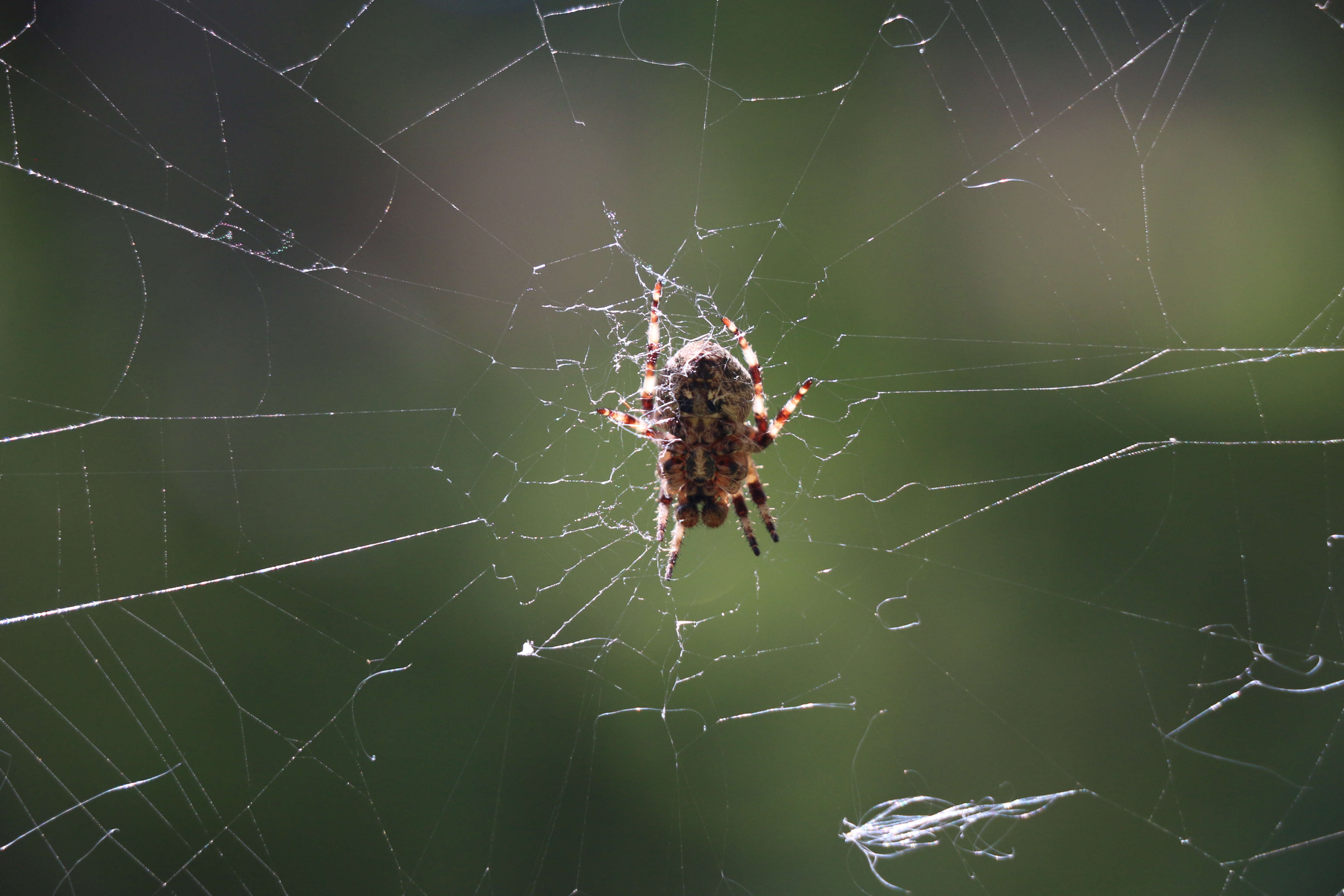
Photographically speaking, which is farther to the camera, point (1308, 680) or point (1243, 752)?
point (1243, 752)

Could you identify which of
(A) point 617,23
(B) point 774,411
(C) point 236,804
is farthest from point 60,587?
(A) point 617,23

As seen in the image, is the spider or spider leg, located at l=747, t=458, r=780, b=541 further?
spider leg, located at l=747, t=458, r=780, b=541

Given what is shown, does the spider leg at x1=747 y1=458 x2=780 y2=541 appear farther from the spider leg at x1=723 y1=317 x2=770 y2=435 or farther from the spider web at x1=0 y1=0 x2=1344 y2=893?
the spider web at x1=0 y1=0 x2=1344 y2=893

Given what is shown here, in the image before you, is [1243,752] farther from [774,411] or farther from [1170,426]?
[774,411]

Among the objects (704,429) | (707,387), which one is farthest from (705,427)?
(707,387)

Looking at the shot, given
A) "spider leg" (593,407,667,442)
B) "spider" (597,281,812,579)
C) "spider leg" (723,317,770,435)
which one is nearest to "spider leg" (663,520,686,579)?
"spider" (597,281,812,579)

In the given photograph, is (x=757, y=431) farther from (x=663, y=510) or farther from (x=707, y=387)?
(x=663, y=510)

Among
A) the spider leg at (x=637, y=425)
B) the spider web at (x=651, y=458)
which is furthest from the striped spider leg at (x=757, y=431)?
the spider web at (x=651, y=458)
